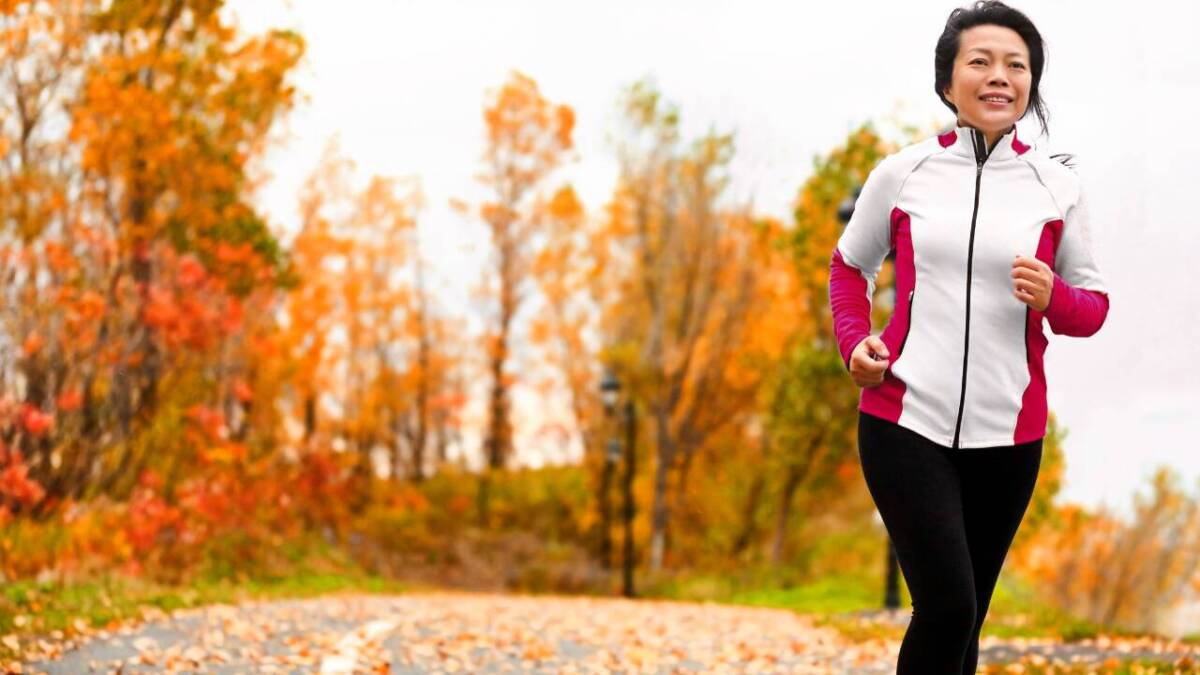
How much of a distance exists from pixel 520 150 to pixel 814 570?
15094mm

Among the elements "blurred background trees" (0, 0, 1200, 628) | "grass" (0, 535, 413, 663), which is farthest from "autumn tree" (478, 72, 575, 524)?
"grass" (0, 535, 413, 663)

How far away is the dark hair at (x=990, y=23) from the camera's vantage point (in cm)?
367

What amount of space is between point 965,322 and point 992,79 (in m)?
0.68

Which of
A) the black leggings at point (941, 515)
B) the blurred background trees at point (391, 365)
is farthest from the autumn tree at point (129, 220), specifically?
the black leggings at point (941, 515)

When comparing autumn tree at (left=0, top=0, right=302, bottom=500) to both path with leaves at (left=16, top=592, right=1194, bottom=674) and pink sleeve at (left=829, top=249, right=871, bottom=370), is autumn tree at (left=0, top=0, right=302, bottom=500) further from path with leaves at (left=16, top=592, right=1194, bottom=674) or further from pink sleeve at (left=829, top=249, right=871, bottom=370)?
pink sleeve at (left=829, top=249, right=871, bottom=370)

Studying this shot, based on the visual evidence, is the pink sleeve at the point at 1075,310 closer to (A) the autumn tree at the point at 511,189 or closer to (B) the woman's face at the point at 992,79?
(B) the woman's face at the point at 992,79

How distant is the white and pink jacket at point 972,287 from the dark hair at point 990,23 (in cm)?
18

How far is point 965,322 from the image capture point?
350 centimetres

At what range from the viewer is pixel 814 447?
25.6 meters

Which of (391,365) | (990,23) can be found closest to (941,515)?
(990,23)

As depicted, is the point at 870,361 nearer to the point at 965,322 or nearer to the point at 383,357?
the point at 965,322

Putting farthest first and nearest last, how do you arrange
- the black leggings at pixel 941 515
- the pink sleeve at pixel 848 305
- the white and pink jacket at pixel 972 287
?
the pink sleeve at pixel 848 305 → the white and pink jacket at pixel 972 287 → the black leggings at pixel 941 515

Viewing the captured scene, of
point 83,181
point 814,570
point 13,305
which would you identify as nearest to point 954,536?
point 13,305

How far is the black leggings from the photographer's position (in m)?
3.38
